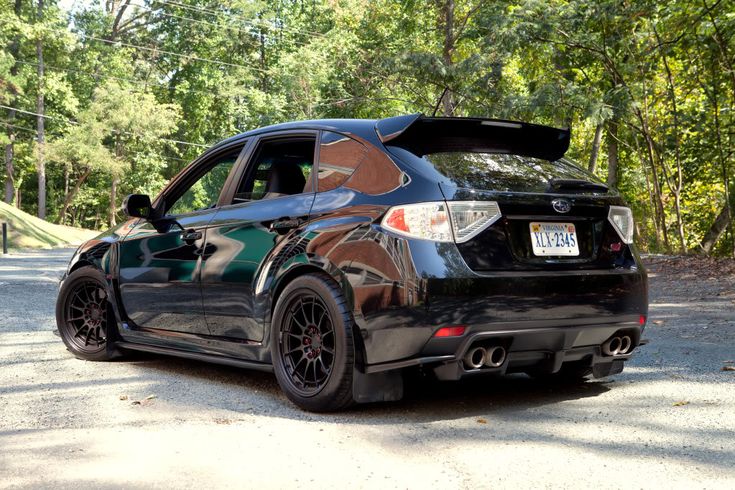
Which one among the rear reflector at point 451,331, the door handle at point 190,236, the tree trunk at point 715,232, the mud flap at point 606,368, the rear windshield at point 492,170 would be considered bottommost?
the tree trunk at point 715,232

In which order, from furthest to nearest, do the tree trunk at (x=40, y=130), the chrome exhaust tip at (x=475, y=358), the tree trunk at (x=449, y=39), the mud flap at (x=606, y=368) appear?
the tree trunk at (x=40, y=130) < the tree trunk at (x=449, y=39) < the mud flap at (x=606, y=368) < the chrome exhaust tip at (x=475, y=358)

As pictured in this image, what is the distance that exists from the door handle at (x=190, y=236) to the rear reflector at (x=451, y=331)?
2.15 meters

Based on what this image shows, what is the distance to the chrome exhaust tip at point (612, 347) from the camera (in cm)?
529

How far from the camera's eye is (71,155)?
54906mm

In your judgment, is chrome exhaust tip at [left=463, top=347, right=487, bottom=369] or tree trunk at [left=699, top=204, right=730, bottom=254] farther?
tree trunk at [left=699, top=204, right=730, bottom=254]

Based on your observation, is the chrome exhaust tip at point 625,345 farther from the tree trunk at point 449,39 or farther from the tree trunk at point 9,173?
the tree trunk at point 9,173

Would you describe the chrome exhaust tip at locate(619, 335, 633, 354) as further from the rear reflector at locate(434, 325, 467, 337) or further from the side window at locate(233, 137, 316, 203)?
the side window at locate(233, 137, 316, 203)

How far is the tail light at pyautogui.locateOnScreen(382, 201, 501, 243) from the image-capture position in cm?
467

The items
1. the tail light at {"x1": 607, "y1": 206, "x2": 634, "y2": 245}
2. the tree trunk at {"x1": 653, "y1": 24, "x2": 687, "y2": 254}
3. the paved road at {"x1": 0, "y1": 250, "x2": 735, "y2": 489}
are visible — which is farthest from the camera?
the tree trunk at {"x1": 653, "y1": 24, "x2": 687, "y2": 254}

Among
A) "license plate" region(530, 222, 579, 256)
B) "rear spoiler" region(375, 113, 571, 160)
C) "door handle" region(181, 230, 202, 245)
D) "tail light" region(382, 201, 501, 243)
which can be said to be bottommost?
"door handle" region(181, 230, 202, 245)

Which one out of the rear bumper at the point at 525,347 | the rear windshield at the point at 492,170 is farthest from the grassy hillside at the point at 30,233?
the rear bumper at the point at 525,347

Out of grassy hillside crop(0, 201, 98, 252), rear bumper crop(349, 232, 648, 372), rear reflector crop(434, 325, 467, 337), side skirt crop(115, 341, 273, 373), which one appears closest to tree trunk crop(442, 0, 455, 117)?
grassy hillside crop(0, 201, 98, 252)

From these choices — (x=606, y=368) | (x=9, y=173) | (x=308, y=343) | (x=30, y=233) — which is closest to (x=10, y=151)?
(x=9, y=173)

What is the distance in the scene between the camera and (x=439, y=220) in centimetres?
468
